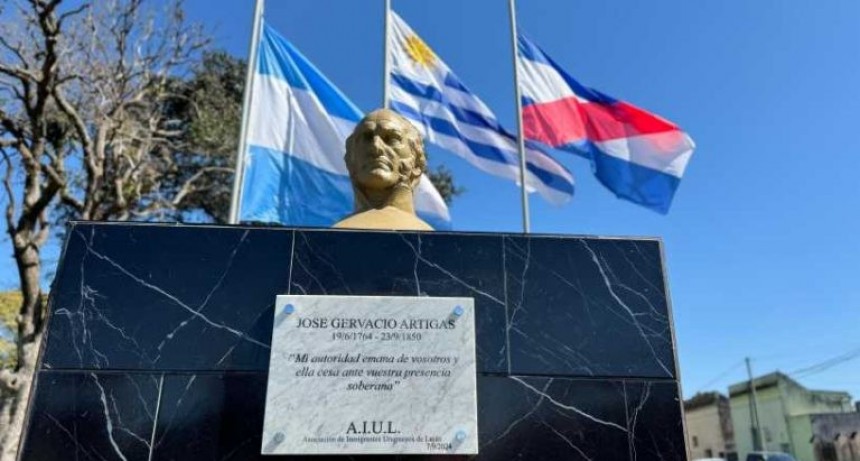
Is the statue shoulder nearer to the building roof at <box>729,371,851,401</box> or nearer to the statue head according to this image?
the statue head

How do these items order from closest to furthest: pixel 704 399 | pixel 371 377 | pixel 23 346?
pixel 371 377 → pixel 23 346 → pixel 704 399

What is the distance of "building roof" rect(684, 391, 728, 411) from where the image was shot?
100 feet

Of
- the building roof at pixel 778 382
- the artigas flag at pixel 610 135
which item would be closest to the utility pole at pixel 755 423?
the building roof at pixel 778 382

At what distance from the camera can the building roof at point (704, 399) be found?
100 feet

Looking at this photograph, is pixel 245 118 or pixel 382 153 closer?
pixel 382 153

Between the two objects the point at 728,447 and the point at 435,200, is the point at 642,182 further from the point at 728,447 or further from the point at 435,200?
the point at 728,447

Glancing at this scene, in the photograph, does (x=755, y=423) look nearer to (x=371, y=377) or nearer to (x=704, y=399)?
(x=704, y=399)

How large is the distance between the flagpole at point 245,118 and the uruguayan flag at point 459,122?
1.82m

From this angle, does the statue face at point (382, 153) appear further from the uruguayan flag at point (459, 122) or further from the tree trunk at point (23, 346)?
the tree trunk at point (23, 346)

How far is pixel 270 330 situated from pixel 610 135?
21.9 feet

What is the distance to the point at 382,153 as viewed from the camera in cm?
400

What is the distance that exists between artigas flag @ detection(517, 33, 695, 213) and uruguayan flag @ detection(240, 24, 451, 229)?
2.08 meters

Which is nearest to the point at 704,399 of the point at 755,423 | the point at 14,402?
the point at 755,423

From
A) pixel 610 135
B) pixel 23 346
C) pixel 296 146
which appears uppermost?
pixel 610 135
